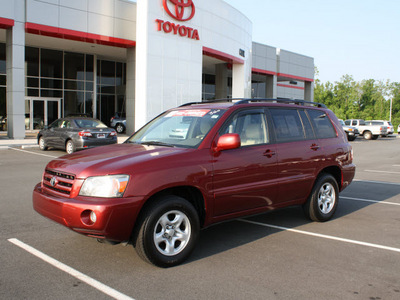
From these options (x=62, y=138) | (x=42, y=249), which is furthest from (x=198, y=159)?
(x=62, y=138)

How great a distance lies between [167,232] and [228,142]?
1.21 m

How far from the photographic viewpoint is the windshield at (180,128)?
4.79m

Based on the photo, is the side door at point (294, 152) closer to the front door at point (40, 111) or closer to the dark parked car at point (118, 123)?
the front door at point (40, 111)

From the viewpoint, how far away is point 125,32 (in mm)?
24406

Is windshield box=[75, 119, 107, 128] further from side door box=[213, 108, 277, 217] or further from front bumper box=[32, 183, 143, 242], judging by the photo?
front bumper box=[32, 183, 143, 242]

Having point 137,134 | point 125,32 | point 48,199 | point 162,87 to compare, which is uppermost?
point 125,32

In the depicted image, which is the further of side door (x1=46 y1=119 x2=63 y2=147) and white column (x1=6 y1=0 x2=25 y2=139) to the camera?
white column (x1=6 y1=0 x2=25 y2=139)

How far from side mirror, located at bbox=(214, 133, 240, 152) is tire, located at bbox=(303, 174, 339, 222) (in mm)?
2050

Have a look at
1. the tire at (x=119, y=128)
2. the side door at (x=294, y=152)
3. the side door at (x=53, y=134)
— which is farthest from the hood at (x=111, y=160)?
the tire at (x=119, y=128)

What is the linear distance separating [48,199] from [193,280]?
1775mm

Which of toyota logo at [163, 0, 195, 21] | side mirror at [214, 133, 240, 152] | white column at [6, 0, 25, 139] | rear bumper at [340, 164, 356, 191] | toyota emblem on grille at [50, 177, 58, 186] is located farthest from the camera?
toyota logo at [163, 0, 195, 21]

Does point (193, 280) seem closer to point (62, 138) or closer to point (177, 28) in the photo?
point (62, 138)

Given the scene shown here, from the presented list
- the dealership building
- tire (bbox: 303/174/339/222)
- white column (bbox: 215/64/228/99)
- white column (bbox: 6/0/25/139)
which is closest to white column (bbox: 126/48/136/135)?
the dealership building

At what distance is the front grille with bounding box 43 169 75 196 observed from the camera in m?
4.09
